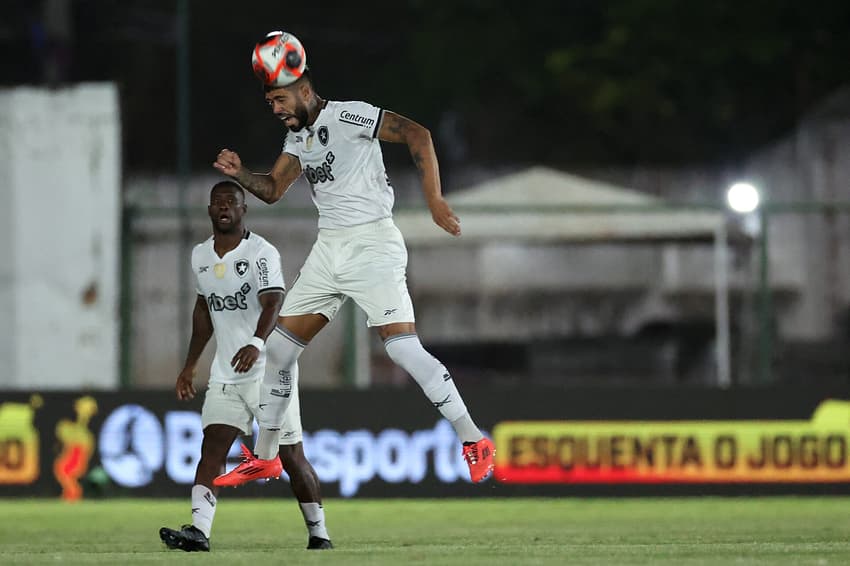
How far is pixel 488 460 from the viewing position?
1091cm

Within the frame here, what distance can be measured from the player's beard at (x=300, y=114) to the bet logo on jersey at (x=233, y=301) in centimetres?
115

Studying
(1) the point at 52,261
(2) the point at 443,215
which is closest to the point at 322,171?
(2) the point at 443,215

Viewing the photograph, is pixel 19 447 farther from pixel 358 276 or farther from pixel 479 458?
pixel 479 458

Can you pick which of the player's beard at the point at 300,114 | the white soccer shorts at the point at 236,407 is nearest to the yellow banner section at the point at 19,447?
the white soccer shorts at the point at 236,407

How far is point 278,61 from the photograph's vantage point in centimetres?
1081

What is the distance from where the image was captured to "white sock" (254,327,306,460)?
11.1m

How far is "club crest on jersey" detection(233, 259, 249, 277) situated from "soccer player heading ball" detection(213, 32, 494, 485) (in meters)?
0.59

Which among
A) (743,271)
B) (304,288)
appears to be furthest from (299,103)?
(743,271)

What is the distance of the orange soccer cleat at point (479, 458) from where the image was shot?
35.7ft

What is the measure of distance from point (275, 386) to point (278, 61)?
1.94m

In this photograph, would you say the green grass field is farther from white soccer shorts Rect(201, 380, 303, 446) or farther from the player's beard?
the player's beard

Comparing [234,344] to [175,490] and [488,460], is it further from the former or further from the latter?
[175,490]

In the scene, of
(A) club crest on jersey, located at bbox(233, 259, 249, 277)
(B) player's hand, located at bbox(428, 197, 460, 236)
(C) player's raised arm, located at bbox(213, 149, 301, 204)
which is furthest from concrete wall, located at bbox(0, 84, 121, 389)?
(B) player's hand, located at bbox(428, 197, 460, 236)

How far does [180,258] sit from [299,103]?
42.2ft
